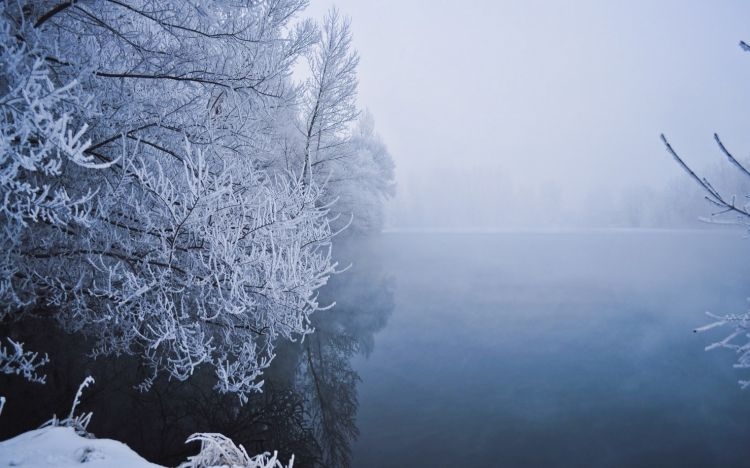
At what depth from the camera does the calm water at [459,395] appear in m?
4.61

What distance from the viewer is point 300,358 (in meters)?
7.66

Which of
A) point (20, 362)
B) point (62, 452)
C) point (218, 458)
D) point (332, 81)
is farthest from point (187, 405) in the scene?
point (332, 81)

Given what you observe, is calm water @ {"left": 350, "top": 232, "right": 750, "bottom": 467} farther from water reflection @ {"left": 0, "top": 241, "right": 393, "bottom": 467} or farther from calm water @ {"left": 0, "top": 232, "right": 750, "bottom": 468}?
water reflection @ {"left": 0, "top": 241, "right": 393, "bottom": 467}

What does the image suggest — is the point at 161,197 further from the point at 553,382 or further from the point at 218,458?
the point at 553,382

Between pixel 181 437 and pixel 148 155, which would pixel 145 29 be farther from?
pixel 181 437

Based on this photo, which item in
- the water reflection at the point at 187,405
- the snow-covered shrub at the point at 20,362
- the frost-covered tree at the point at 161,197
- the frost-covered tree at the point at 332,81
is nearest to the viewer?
the snow-covered shrub at the point at 20,362

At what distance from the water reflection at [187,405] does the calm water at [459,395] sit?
0.08 feet

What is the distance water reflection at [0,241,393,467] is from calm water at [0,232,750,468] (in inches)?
1.0

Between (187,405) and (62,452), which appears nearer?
(62,452)

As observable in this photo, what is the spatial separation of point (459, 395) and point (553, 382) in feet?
6.43

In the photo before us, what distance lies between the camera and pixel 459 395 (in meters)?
6.13

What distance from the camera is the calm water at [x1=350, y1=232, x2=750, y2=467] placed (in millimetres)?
4691

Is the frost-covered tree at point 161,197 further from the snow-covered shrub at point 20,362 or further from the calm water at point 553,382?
the calm water at point 553,382

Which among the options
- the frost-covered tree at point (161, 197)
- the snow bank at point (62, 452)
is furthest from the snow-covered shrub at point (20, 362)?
the snow bank at point (62, 452)
